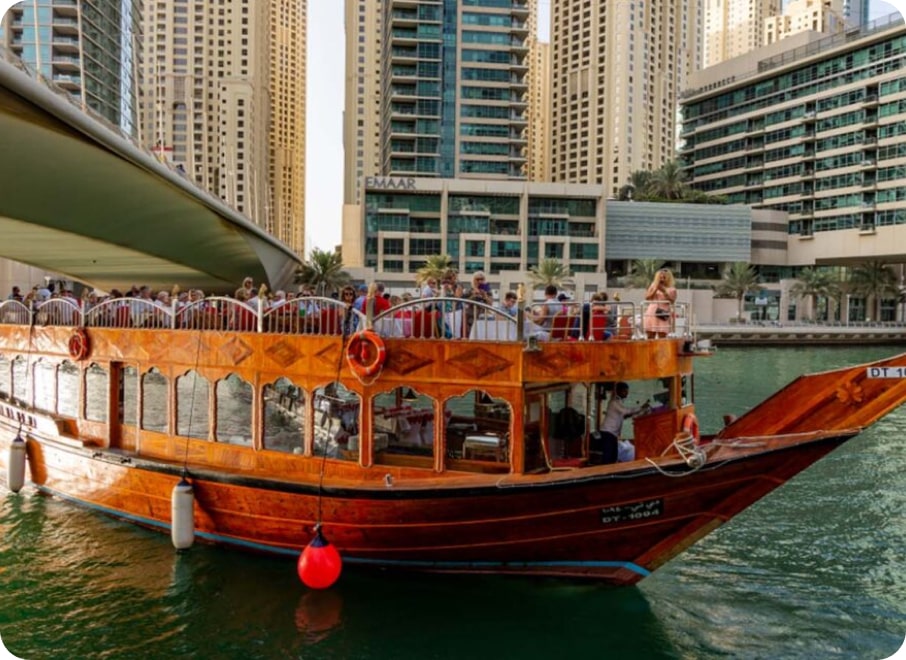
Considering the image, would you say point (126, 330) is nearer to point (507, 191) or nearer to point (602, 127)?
point (507, 191)

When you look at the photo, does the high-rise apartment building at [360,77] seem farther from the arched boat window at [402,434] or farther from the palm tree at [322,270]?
the arched boat window at [402,434]

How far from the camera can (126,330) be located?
11.1 m

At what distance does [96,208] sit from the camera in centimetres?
2180

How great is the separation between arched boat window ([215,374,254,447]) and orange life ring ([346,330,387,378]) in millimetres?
1852

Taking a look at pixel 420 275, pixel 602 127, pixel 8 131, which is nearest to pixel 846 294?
pixel 420 275

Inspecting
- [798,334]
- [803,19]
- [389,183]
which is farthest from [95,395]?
[803,19]

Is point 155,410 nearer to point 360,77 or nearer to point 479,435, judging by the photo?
point 479,435

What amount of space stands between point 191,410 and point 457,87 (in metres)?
79.7

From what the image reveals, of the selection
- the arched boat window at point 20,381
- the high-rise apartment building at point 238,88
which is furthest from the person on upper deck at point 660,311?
the high-rise apartment building at point 238,88

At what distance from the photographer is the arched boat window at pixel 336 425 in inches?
368

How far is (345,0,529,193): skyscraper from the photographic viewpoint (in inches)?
3307

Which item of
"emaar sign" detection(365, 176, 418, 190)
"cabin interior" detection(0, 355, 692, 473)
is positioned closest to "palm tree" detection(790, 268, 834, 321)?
"emaar sign" detection(365, 176, 418, 190)

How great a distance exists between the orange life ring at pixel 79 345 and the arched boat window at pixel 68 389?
51 centimetres

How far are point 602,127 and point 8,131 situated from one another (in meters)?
113
